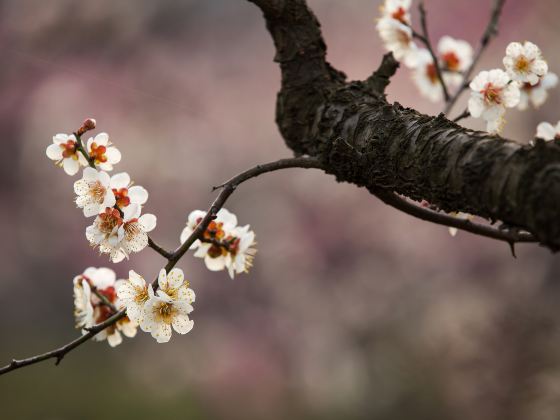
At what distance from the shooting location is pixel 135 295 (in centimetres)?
85

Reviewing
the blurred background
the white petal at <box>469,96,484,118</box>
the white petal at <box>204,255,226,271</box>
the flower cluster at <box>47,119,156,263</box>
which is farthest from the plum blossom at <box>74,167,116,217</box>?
the blurred background

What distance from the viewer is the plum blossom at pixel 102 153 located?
89 cm

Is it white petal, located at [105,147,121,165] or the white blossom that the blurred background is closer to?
the white blossom

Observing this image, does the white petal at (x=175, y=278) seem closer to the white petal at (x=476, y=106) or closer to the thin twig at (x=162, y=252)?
the thin twig at (x=162, y=252)

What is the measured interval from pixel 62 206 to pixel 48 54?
3.59ft

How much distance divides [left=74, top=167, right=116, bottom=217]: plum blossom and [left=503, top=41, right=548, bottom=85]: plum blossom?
2.06 feet

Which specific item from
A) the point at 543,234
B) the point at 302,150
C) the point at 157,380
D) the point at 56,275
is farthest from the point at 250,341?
the point at 543,234

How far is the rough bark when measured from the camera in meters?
0.56

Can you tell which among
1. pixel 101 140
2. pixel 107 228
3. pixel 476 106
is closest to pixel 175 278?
pixel 107 228

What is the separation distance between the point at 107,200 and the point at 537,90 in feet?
2.65

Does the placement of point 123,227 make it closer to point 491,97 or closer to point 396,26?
point 491,97

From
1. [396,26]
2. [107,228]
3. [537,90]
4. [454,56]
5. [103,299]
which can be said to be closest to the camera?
[107,228]

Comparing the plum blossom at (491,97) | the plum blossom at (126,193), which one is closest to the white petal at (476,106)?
the plum blossom at (491,97)

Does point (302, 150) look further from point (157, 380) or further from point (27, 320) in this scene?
point (27, 320)
